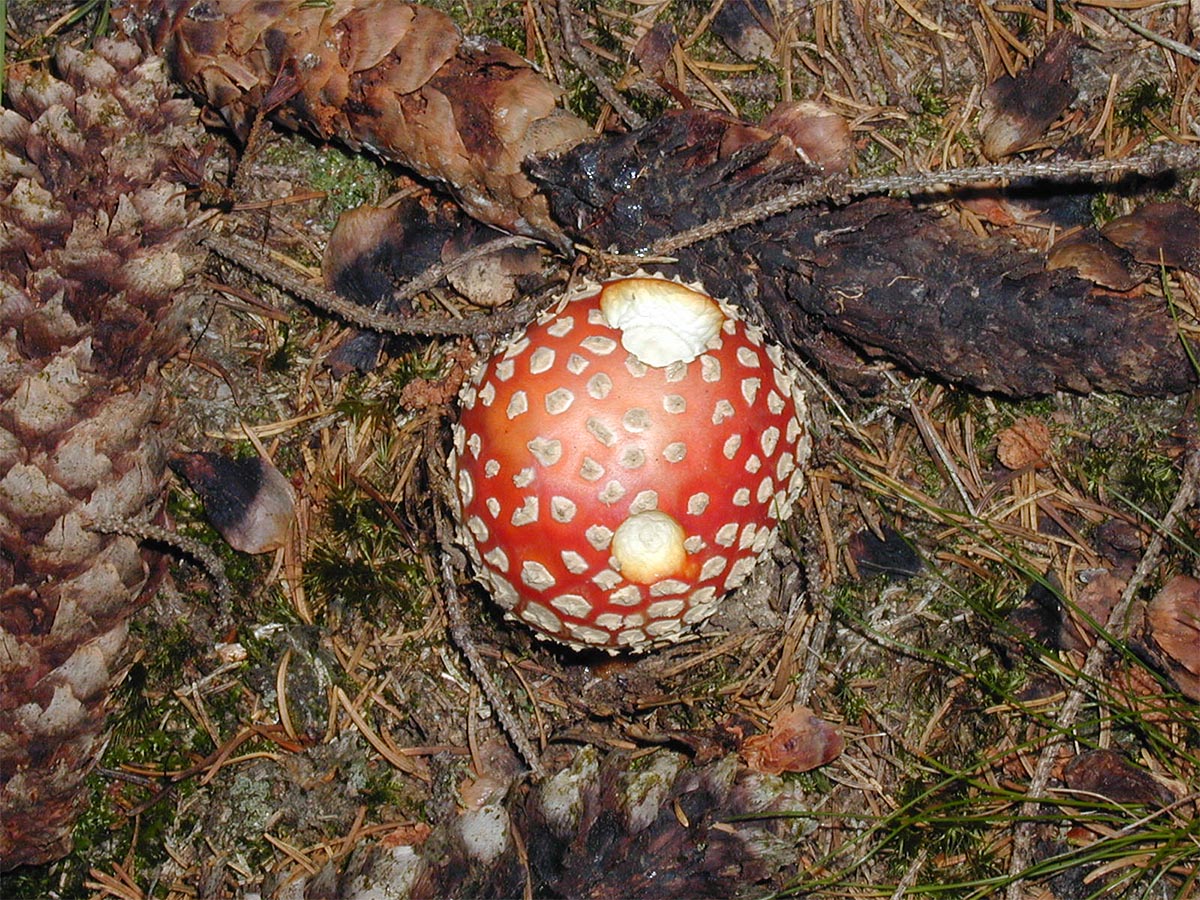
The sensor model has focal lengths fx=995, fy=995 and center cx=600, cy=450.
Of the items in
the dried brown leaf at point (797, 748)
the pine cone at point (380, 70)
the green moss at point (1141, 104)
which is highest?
the pine cone at point (380, 70)

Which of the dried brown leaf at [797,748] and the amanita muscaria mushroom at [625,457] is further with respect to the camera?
the dried brown leaf at [797,748]

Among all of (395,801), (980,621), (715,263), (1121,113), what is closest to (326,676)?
(395,801)

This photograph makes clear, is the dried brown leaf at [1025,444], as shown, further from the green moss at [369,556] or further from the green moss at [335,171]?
the green moss at [335,171]

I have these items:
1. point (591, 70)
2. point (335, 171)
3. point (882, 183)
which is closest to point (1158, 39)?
point (882, 183)

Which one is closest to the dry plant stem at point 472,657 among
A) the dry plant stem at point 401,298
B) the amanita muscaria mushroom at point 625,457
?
the amanita muscaria mushroom at point 625,457

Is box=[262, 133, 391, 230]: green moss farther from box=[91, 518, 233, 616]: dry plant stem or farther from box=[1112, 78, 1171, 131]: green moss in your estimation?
box=[1112, 78, 1171, 131]: green moss

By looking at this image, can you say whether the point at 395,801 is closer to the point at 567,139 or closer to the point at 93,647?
the point at 93,647

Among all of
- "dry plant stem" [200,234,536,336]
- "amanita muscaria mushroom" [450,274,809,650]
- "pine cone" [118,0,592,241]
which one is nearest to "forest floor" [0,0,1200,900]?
"dry plant stem" [200,234,536,336]

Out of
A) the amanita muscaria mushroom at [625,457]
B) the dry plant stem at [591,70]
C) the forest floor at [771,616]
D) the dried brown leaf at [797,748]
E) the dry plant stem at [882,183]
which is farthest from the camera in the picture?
the dry plant stem at [591,70]
